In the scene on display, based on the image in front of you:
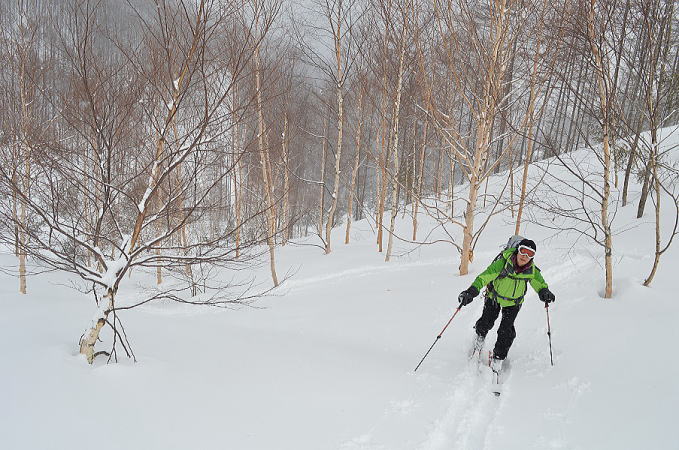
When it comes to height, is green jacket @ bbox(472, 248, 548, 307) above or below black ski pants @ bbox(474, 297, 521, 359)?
above

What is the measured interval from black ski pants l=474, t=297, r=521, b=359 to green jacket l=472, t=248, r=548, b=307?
4.4 inches

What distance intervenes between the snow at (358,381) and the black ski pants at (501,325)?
1.25 ft

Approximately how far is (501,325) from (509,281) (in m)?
0.56

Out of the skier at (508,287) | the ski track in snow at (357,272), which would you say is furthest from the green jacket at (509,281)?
the ski track in snow at (357,272)

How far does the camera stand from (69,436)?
2.55 metres

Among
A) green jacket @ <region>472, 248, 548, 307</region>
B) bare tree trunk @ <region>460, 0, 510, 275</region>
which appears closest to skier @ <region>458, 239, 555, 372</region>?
green jacket @ <region>472, 248, 548, 307</region>

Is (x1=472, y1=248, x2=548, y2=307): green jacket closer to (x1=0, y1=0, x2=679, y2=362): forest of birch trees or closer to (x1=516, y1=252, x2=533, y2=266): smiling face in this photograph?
(x1=516, y1=252, x2=533, y2=266): smiling face

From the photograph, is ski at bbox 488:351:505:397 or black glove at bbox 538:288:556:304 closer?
ski at bbox 488:351:505:397

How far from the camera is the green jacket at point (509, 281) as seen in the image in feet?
14.2

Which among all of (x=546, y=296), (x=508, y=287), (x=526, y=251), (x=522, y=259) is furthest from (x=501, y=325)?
(x=526, y=251)

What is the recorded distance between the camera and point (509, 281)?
14.3 ft

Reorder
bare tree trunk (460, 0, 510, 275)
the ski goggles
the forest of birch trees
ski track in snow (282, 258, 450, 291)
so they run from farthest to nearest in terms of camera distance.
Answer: ski track in snow (282, 258, 450, 291) → bare tree trunk (460, 0, 510, 275) → the ski goggles → the forest of birch trees

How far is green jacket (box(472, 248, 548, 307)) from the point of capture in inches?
170

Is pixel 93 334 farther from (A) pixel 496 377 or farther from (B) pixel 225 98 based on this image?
(B) pixel 225 98
